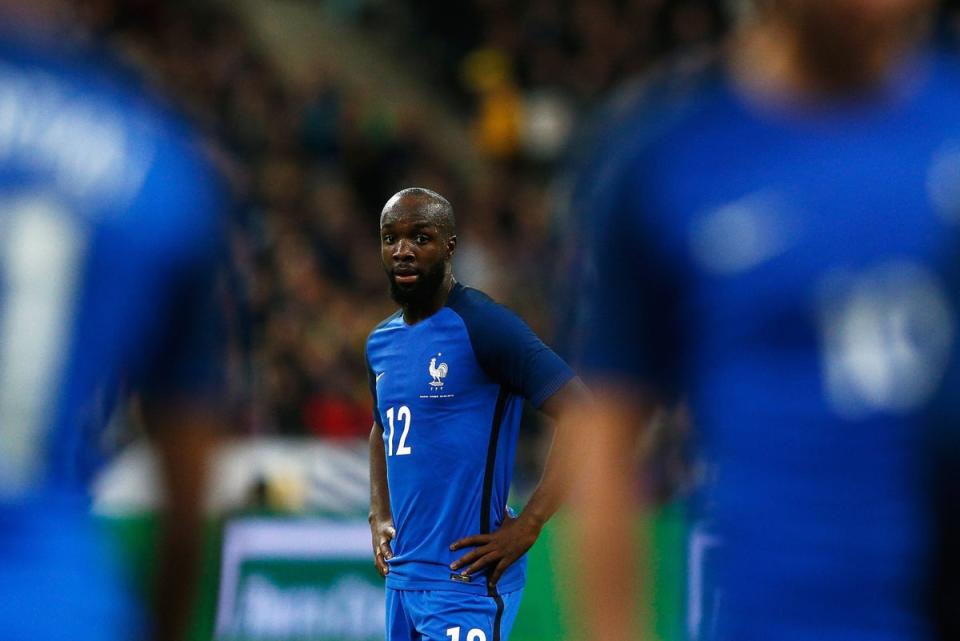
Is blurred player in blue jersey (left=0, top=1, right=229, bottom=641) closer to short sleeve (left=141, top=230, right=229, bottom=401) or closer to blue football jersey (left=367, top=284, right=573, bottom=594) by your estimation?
short sleeve (left=141, top=230, right=229, bottom=401)

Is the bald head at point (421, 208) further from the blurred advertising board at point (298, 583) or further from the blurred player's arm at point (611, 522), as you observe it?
the blurred advertising board at point (298, 583)

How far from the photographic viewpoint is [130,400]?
274 centimetres

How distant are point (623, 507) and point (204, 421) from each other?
843 mm

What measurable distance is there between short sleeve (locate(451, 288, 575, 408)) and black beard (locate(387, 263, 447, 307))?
0.17m

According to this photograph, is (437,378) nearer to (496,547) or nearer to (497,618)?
(496,547)

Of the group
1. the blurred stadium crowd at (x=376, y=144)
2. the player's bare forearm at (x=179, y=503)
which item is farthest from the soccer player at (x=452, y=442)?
the blurred stadium crowd at (x=376, y=144)

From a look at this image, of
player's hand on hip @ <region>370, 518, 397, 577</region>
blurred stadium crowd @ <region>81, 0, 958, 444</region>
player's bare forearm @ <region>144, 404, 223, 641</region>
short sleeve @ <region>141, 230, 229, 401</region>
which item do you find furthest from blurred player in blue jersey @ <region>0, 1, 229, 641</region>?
blurred stadium crowd @ <region>81, 0, 958, 444</region>

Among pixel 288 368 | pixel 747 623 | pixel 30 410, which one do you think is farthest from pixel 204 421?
pixel 288 368

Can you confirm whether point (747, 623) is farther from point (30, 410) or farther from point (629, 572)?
point (30, 410)

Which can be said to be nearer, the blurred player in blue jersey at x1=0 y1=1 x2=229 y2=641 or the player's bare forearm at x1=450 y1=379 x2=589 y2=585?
the blurred player in blue jersey at x1=0 y1=1 x2=229 y2=641

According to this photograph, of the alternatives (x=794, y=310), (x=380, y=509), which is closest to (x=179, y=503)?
(x=794, y=310)

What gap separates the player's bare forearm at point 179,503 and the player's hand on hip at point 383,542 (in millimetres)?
3576

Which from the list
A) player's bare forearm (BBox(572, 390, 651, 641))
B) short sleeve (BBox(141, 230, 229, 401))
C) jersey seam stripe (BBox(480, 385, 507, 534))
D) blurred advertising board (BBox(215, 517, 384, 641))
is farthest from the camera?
blurred advertising board (BBox(215, 517, 384, 641))

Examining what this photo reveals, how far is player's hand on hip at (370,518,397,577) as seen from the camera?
252 inches
